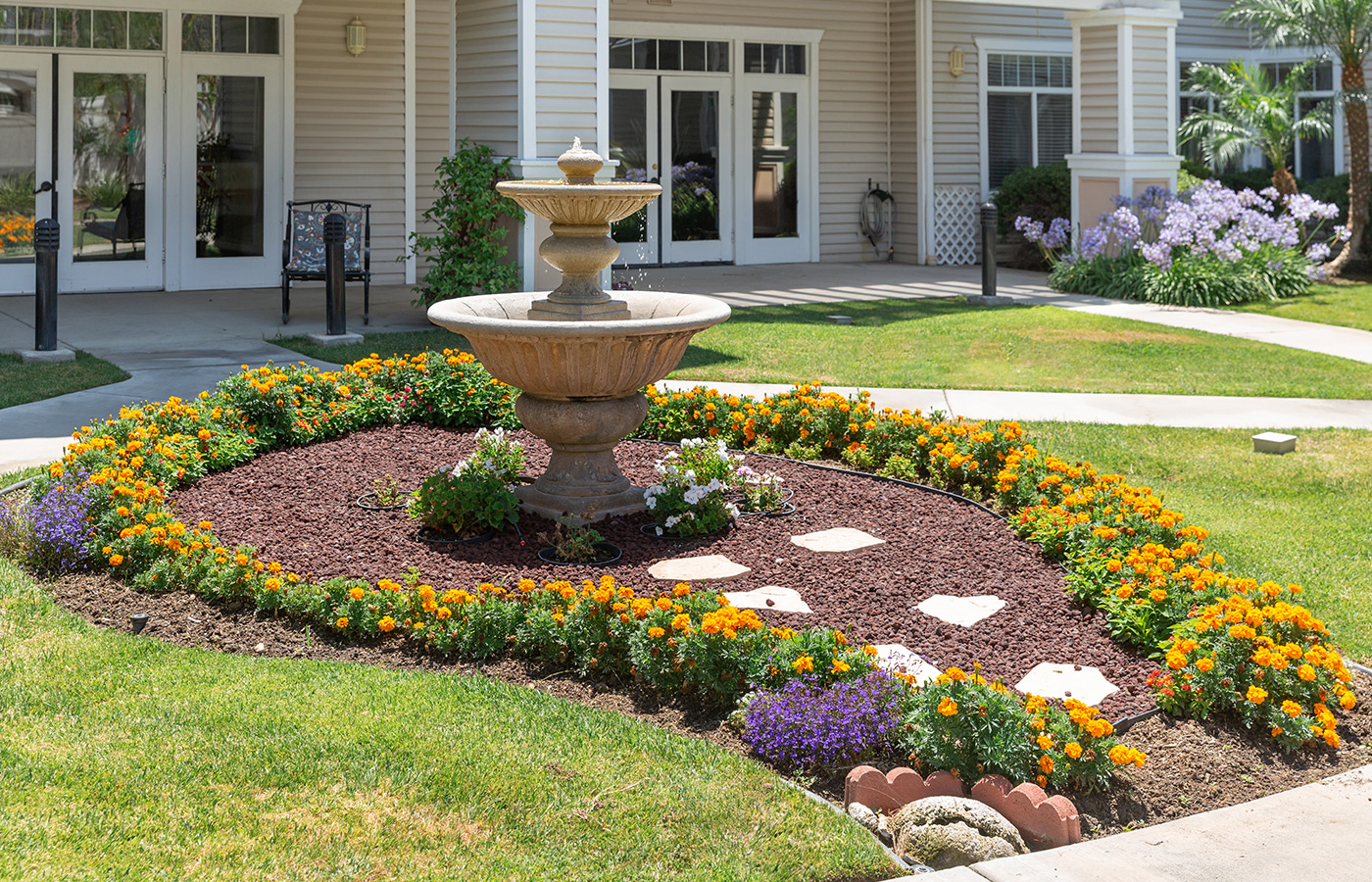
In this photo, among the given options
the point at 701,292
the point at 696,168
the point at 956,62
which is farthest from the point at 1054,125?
the point at 701,292

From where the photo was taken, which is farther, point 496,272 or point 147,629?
point 496,272

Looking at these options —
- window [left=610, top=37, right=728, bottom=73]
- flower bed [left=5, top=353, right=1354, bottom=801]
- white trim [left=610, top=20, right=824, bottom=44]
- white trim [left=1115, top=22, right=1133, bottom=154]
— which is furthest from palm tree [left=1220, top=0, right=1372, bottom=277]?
flower bed [left=5, top=353, right=1354, bottom=801]

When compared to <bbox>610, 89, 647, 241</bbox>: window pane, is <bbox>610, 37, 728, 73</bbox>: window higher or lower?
higher

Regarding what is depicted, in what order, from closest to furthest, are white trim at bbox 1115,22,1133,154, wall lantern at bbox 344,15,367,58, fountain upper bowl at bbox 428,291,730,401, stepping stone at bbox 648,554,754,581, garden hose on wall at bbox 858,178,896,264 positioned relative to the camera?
stepping stone at bbox 648,554,754,581 → fountain upper bowl at bbox 428,291,730,401 → wall lantern at bbox 344,15,367,58 → white trim at bbox 1115,22,1133,154 → garden hose on wall at bbox 858,178,896,264

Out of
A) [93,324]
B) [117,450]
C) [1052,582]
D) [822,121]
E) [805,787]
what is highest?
[822,121]

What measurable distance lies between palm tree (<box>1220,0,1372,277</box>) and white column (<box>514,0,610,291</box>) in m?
9.88

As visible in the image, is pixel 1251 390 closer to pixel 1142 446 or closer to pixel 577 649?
pixel 1142 446

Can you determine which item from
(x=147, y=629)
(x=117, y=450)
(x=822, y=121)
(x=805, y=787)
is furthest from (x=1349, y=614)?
(x=822, y=121)

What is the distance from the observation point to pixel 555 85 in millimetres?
11711

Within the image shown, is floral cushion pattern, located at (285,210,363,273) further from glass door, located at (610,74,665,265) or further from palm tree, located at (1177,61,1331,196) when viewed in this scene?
palm tree, located at (1177,61,1331,196)

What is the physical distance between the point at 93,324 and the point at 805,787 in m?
9.66

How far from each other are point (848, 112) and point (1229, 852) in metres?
16.0

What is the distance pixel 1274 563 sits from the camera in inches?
227

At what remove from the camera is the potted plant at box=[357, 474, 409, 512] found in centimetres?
643
